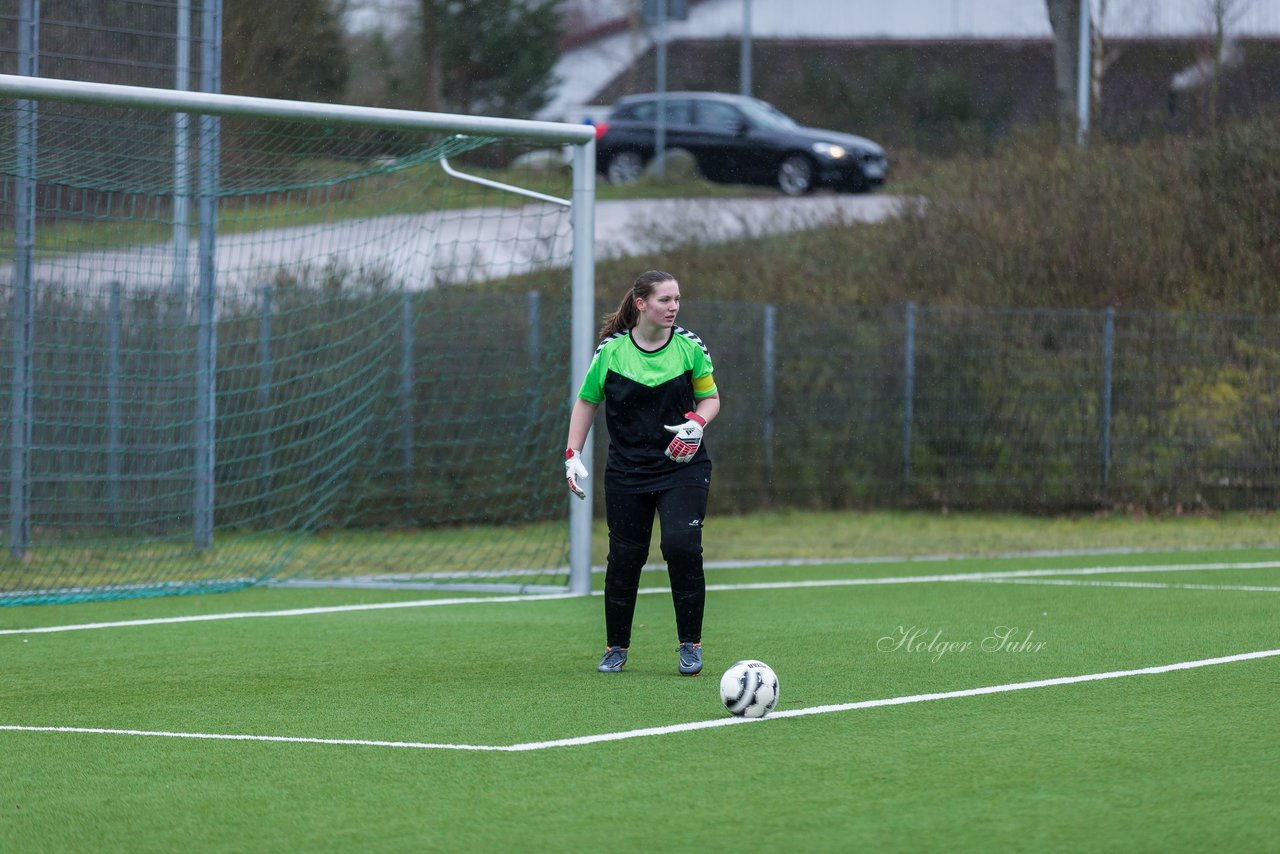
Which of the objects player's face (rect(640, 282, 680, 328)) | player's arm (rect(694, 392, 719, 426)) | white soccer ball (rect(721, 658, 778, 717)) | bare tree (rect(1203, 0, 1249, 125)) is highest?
bare tree (rect(1203, 0, 1249, 125))

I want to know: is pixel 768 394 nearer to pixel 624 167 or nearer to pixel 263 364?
pixel 263 364

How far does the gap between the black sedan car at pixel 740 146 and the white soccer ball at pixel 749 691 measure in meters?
22.0

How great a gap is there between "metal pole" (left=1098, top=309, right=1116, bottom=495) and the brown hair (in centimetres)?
1052

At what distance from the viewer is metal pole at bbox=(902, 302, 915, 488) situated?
1769cm

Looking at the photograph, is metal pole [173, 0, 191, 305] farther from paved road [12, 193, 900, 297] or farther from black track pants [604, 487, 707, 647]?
black track pants [604, 487, 707, 647]

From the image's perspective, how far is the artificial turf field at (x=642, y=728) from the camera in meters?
4.96

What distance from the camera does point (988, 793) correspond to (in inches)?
209

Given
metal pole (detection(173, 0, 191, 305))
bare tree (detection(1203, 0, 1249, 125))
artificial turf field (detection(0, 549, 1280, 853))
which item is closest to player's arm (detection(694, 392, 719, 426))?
artificial turf field (detection(0, 549, 1280, 853))

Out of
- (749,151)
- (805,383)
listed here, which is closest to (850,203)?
(749,151)

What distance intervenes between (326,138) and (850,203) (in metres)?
15.0

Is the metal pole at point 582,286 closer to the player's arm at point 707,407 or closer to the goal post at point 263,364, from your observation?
the goal post at point 263,364

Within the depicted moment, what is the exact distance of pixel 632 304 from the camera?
26.1 feet

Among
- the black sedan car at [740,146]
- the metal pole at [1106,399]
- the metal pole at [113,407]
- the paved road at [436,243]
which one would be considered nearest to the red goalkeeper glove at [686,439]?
the paved road at [436,243]

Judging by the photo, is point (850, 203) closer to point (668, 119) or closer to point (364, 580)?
point (668, 119)
